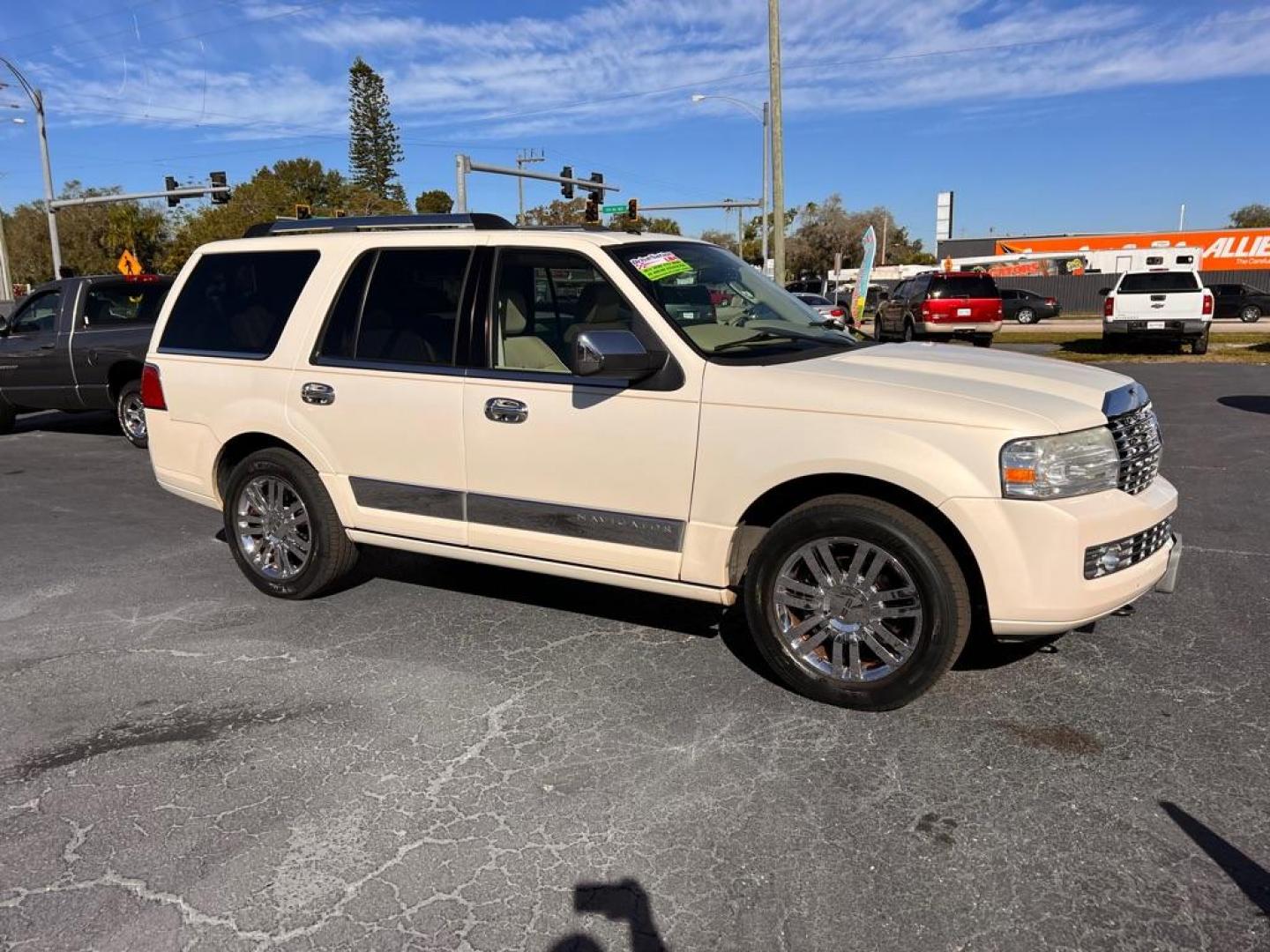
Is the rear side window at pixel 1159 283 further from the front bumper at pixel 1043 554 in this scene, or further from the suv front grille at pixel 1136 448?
the front bumper at pixel 1043 554

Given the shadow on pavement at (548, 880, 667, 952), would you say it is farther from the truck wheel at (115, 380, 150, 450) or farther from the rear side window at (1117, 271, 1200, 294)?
the rear side window at (1117, 271, 1200, 294)

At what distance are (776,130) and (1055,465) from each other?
700 inches

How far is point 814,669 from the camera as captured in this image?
12.6 feet

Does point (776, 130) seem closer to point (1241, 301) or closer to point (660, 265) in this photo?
point (660, 265)

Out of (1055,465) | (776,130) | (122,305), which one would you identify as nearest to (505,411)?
(1055,465)

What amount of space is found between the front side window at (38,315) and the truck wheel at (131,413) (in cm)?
119

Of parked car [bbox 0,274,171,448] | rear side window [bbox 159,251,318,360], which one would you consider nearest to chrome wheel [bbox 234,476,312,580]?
Result: rear side window [bbox 159,251,318,360]

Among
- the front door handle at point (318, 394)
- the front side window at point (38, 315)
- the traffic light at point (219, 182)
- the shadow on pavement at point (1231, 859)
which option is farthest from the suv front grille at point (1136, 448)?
the traffic light at point (219, 182)

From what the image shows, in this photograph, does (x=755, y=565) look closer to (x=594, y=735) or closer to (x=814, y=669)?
(x=814, y=669)

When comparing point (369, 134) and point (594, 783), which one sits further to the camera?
point (369, 134)

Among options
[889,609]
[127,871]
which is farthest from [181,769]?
[889,609]

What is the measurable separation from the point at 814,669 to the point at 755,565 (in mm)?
477

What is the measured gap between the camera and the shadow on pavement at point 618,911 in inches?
99.2

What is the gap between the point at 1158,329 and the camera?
1919 cm
